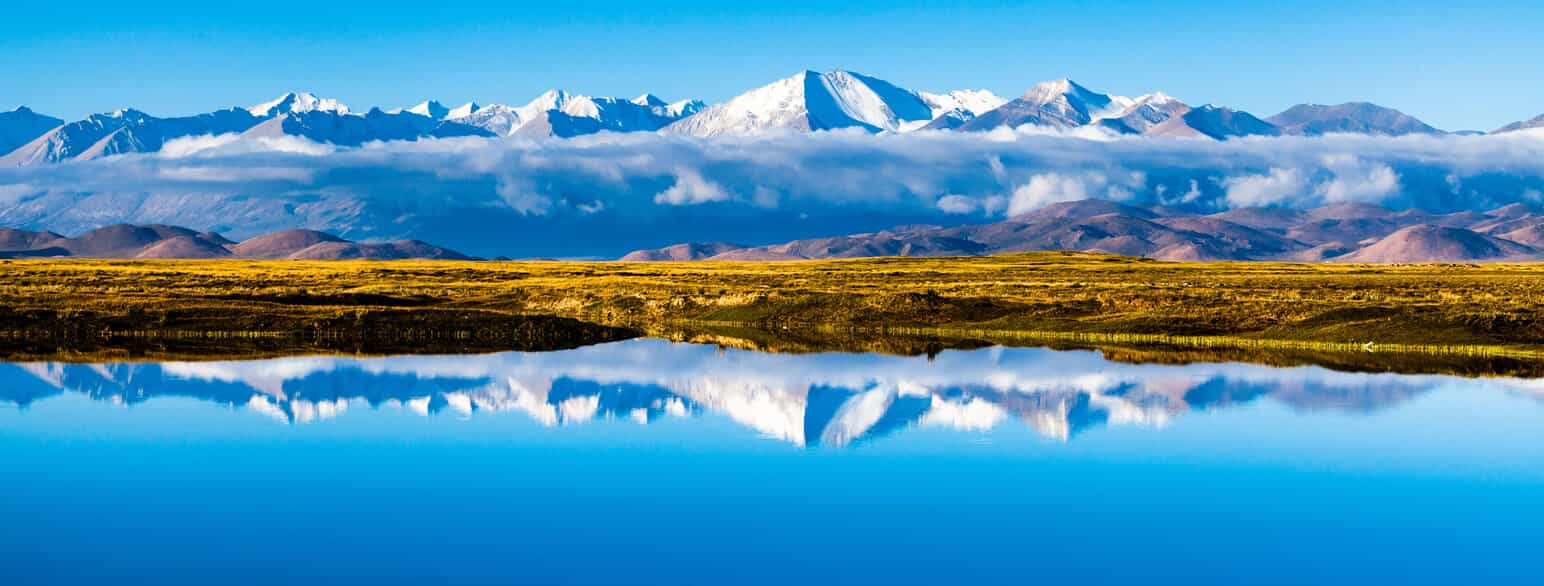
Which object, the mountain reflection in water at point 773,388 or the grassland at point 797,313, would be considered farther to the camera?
the grassland at point 797,313

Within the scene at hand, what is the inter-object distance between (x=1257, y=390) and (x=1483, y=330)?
22.5m

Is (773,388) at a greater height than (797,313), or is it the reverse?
(797,313)

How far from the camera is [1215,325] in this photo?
8044 centimetres

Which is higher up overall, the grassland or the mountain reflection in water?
the grassland

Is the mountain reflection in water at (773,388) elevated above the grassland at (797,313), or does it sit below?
below

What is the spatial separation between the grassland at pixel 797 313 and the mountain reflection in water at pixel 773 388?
9665mm

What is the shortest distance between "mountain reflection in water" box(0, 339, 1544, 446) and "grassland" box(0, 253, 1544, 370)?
381 inches

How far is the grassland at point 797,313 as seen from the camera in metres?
75.5

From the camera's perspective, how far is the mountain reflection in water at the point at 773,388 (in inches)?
1999

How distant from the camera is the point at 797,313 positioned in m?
94.5

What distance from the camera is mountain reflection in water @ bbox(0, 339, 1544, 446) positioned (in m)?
50.8

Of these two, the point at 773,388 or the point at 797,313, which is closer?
the point at 773,388

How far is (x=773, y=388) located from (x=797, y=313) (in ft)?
118

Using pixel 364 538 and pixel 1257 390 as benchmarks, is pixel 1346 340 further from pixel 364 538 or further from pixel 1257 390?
pixel 364 538
